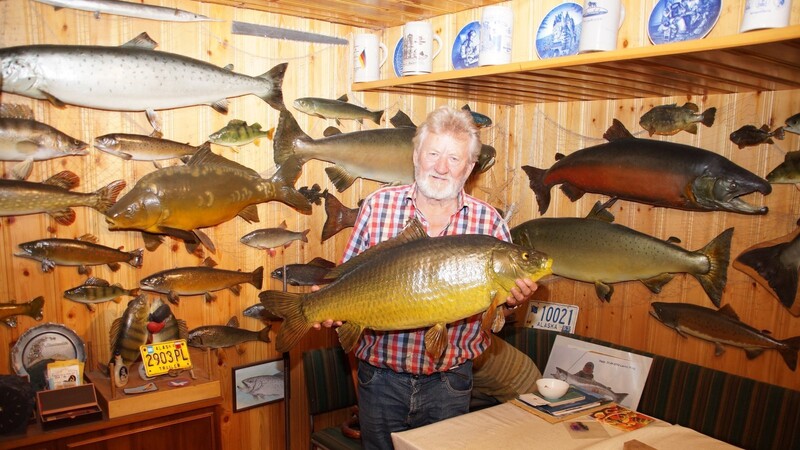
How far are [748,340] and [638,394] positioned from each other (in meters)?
0.51

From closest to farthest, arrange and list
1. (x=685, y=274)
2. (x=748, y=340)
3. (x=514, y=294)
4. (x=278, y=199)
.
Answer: (x=514, y=294) → (x=748, y=340) → (x=685, y=274) → (x=278, y=199)

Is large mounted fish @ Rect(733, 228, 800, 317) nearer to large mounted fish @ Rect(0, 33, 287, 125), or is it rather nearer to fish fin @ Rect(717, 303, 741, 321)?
fish fin @ Rect(717, 303, 741, 321)

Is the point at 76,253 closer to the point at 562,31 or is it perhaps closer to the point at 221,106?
the point at 221,106

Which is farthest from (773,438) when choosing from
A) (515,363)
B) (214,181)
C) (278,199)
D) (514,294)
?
(214,181)

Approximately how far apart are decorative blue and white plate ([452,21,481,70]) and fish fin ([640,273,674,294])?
1304mm

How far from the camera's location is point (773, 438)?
2.34 metres

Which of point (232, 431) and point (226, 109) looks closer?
point (226, 109)

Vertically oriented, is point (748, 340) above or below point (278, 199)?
below

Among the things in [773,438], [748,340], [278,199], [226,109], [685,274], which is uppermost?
[226,109]

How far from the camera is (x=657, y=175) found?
276 centimetres

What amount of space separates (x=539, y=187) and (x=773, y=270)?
48.3 inches

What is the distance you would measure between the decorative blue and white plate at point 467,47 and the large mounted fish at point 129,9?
1.18m

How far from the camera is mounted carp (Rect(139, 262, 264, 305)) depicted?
2.71m

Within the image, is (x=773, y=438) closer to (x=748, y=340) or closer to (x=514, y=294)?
(x=748, y=340)
